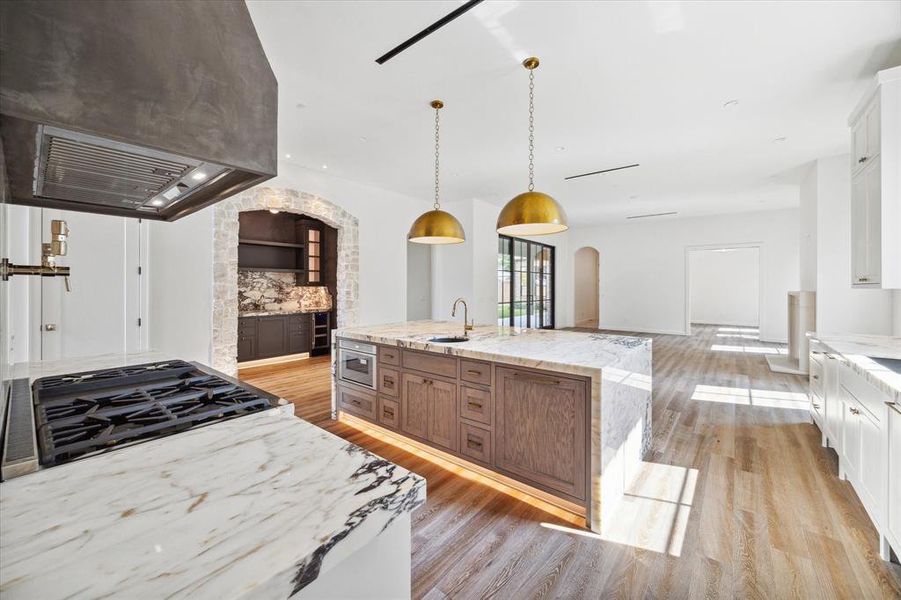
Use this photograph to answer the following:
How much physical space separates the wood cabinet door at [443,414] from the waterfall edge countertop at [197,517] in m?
1.66

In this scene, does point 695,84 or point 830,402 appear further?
point 695,84

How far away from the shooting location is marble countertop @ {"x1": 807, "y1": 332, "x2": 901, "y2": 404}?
5.50 feet

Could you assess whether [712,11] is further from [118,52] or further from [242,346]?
[242,346]

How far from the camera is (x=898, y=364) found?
2.13 meters

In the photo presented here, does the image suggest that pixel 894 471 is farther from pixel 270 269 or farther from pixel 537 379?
pixel 270 269

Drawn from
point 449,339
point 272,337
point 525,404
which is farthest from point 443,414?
point 272,337

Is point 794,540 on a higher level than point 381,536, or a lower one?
lower

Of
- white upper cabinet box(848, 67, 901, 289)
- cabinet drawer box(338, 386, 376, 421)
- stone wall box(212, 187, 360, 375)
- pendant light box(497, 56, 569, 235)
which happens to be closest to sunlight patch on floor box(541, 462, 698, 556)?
cabinet drawer box(338, 386, 376, 421)

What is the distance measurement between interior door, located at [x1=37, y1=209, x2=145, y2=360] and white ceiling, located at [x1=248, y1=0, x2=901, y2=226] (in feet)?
6.10

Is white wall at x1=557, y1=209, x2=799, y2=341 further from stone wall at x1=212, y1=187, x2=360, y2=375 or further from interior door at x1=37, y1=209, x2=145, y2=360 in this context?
interior door at x1=37, y1=209, x2=145, y2=360

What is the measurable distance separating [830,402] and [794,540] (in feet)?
4.41

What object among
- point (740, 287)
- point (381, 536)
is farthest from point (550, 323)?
point (381, 536)

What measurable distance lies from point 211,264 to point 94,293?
115cm

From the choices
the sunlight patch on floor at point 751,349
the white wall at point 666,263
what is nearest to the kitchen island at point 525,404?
the sunlight patch on floor at point 751,349
